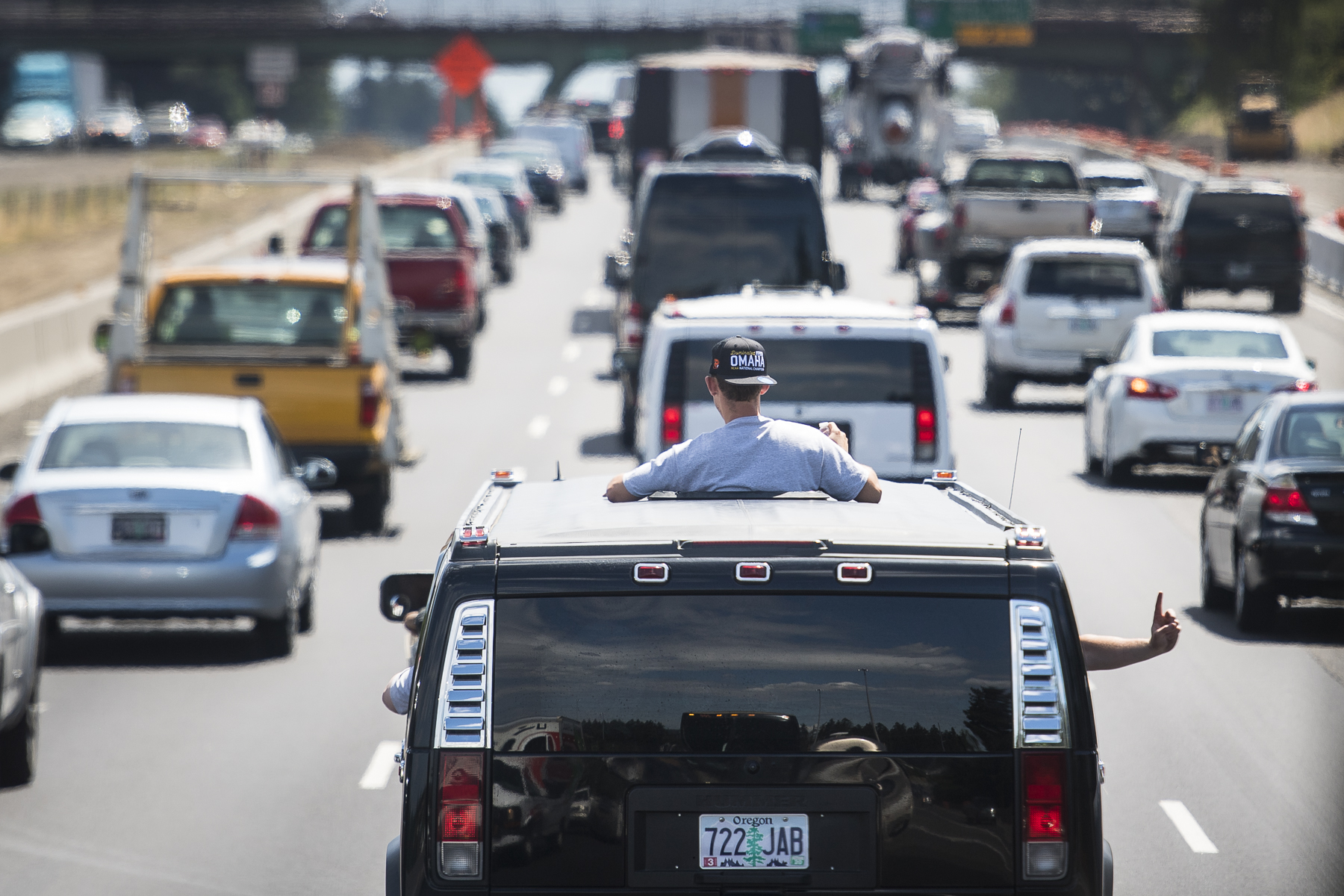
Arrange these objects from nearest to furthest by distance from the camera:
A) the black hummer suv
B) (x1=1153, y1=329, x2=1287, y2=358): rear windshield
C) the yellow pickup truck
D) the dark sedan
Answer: the black hummer suv, the dark sedan, the yellow pickup truck, (x1=1153, y1=329, x2=1287, y2=358): rear windshield

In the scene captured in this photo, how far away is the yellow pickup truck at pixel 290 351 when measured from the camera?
17.3 meters

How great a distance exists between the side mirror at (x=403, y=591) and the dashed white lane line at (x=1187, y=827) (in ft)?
11.9

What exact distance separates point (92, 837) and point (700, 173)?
1214 cm

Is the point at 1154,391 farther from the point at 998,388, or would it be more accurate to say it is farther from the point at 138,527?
the point at 138,527

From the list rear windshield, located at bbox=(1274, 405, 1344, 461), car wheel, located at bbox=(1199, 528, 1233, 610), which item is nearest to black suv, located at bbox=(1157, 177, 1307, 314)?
car wheel, located at bbox=(1199, 528, 1233, 610)

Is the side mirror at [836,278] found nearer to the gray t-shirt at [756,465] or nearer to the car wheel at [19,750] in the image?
the car wheel at [19,750]

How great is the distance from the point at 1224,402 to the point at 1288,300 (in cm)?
1645

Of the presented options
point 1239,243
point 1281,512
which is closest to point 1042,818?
point 1281,512

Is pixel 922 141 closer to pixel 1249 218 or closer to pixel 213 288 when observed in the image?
pixel 1249 218

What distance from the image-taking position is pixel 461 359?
29.1 metres

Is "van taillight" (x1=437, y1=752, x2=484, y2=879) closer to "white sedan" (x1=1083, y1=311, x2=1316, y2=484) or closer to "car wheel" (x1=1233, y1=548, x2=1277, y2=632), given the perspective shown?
"car wheel" (x1=1233, y1=548, x2=1277, y2=632)

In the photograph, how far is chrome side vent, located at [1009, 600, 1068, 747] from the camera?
5.18 meters

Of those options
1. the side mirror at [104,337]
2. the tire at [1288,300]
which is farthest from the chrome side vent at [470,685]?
the tire at [1288,300]

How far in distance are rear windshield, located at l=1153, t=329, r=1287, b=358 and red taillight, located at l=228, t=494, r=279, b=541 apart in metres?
10.5
